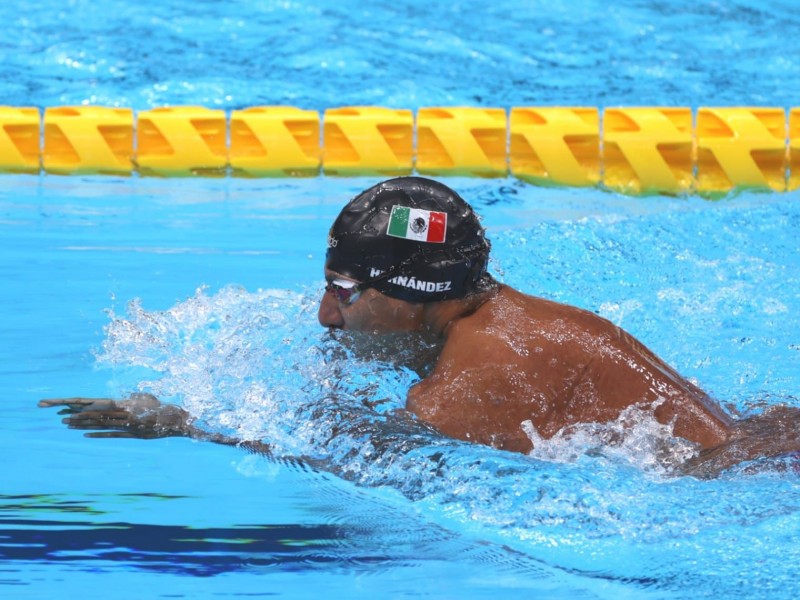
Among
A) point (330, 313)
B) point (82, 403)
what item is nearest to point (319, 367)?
point (330, 313)

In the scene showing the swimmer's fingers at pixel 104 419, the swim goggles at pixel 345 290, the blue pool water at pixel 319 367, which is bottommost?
the blue pool water at pixel 319 367

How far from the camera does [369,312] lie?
9.24 feet

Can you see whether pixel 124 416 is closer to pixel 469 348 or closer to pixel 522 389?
pixel 469 348

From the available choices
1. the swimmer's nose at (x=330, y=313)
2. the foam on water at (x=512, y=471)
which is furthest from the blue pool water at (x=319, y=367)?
the swimmer's nose at (x=330, y=313)

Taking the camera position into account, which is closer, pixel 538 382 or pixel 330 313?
pixel 538 382

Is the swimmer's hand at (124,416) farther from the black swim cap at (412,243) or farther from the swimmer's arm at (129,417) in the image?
the black swim cap at (412,243)

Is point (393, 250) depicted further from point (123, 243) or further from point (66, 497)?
point (123, 243)

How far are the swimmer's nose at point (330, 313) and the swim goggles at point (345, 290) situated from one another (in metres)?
0.03

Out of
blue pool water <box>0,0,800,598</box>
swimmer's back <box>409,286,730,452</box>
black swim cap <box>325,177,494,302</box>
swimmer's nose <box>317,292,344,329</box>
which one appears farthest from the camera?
swimmer's nose <box>317,292,344,329</box>

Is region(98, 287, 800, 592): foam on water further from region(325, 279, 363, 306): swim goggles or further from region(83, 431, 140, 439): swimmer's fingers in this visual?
region(83, 431, 140, 439): swimmer's fingers

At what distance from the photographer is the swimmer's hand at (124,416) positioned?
2701 millimetres

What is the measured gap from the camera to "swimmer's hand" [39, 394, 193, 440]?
2.70 meters

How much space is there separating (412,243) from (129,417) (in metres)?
0.76

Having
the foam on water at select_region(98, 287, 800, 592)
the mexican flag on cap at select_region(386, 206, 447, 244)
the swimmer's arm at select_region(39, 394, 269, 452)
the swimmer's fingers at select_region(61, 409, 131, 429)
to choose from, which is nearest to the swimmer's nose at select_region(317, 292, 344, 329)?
the foam on water at select_region(98, 287, 800, 592)
